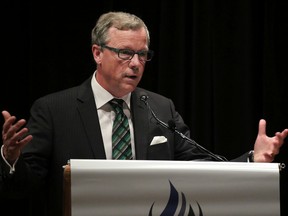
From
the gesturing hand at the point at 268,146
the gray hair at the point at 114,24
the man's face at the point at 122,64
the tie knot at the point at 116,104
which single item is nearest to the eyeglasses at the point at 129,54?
the man's face at the point at 122,64

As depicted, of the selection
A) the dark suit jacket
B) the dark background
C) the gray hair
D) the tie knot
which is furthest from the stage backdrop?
the dark background

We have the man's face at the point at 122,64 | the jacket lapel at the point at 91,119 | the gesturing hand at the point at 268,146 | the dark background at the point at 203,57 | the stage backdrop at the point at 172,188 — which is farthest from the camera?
the dark background at the point at 203,57

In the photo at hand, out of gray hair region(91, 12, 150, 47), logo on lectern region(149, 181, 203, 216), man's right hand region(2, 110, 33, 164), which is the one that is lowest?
logo on lectern region(149, 181, 203, 216)

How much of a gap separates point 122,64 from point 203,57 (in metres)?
1.18

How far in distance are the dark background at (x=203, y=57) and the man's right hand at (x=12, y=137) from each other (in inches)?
62.6

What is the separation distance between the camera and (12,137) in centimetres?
226

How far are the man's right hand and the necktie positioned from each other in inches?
24.6

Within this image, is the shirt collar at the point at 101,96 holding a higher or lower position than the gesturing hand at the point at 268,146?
higher

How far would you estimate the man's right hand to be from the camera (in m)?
2.22

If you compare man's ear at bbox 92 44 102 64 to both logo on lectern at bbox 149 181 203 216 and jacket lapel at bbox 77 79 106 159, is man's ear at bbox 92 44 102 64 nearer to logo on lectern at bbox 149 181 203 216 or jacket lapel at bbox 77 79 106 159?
jacket lapel at bbox 77 79 106 159

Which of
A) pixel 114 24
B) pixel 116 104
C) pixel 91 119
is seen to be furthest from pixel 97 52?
pixel 91 119

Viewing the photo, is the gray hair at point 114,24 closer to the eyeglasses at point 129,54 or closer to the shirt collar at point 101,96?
the eyeglasses at point 129,54

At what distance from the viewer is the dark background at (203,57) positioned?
396 cm

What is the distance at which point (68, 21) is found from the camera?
4027mm
